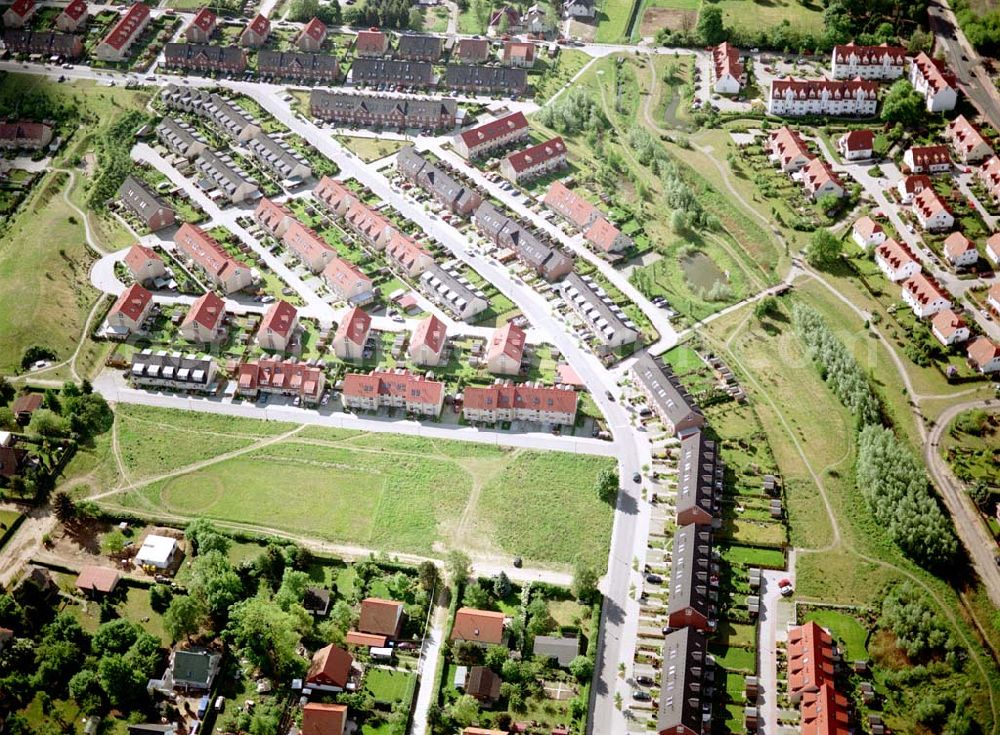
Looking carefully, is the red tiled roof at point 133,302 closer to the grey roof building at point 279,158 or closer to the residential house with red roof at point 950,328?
the grey roof building at point 279,158

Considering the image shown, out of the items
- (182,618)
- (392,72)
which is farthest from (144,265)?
(392,72)

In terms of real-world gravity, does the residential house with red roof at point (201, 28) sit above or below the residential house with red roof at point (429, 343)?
above

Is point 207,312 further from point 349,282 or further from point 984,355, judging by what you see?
point 984,355

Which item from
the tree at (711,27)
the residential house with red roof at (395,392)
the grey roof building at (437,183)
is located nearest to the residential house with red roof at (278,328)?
the residential house with red roof at (395,392)

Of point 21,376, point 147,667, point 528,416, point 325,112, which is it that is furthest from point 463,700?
point 325,112

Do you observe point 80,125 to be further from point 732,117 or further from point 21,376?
point 732,117

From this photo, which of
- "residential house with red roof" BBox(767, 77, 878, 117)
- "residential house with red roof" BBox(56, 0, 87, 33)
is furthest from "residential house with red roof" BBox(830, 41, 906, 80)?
"residential house with red roof" BBox(56, 0, 87, 33)

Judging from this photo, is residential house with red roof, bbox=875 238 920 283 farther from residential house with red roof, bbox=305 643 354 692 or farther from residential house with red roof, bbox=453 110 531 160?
residential house with red roof, bbox=305 643 354 692
